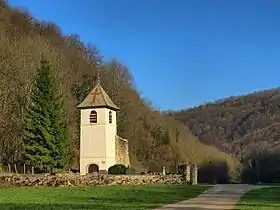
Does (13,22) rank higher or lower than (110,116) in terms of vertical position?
higher

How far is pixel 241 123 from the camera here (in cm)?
8725

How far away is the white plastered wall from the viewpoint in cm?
4497

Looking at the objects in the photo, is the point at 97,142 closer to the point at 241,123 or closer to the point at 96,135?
the point at 96,135

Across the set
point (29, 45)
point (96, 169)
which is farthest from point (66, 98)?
point (96, 169)

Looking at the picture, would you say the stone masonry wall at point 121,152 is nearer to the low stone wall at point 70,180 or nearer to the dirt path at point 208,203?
the low stone wall at point 70,180

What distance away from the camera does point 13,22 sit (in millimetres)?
66250

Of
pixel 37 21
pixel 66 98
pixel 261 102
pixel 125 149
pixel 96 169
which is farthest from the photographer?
pixel 261 102

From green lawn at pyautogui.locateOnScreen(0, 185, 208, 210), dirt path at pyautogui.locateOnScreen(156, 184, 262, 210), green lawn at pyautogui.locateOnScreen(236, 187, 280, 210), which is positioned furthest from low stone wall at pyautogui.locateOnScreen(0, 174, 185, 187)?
green lawn at pyautogui.locateOnScreen(236, 187, 280, 210)

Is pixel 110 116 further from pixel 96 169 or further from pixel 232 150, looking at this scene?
pixel 232 150

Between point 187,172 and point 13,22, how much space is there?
35210mm

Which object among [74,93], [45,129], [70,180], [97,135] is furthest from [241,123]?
[70,180]

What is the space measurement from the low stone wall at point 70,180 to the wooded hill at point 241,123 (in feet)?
83.1

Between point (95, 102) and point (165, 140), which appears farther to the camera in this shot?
point (165, 140)

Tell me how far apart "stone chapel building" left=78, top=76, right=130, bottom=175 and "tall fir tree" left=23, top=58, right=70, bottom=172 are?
200cm
